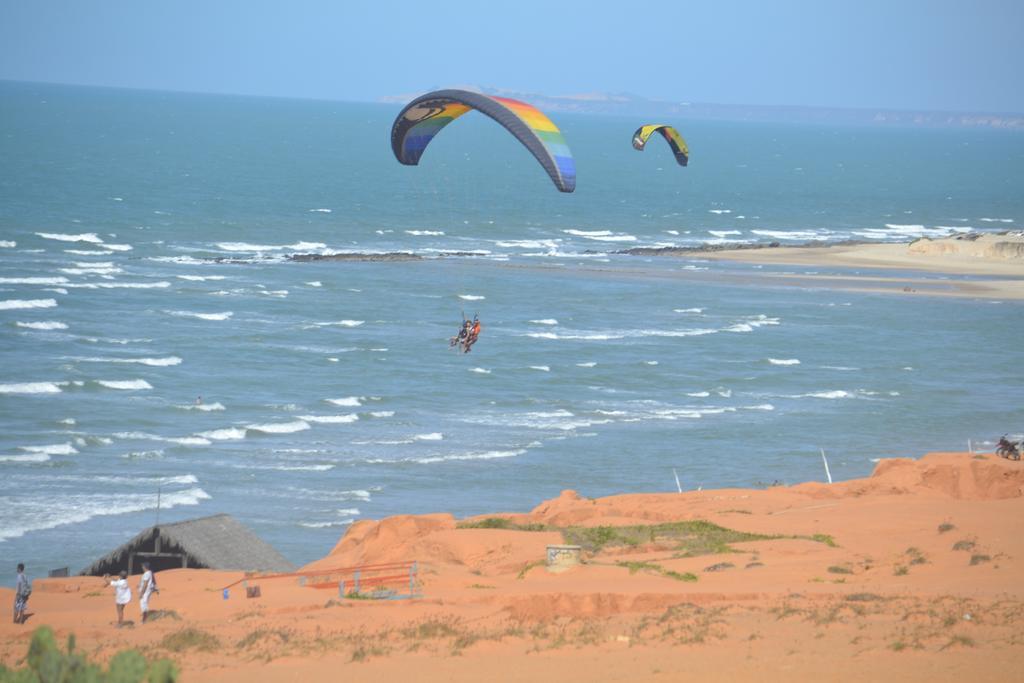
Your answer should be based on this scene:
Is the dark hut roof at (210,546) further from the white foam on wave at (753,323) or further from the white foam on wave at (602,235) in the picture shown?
the white foam on wave at (602,235)

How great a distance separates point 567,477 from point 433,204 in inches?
2928

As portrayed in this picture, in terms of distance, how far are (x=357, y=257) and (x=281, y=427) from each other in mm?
34230

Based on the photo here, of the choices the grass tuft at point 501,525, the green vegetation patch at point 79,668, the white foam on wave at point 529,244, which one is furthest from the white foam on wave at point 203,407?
the white foam on wave at point 529,244

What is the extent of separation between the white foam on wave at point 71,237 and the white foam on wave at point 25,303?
60.2ft

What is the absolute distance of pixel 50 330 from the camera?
→ 48.4m

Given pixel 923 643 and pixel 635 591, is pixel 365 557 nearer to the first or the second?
pixel 635 591

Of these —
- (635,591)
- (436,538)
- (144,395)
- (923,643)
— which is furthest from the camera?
(144,395)

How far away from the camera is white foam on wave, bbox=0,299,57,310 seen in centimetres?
5186

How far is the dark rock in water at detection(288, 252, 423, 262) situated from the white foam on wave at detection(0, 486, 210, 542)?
38.9 m

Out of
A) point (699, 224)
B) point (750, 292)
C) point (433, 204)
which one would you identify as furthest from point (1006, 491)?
point (433, 204)

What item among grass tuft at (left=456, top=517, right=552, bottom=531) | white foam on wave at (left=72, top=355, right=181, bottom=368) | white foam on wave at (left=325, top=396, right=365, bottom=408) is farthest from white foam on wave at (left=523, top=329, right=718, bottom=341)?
grass tuft at (left=456, top=517, right=552, bottom=531)

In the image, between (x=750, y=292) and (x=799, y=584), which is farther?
(x=750, y=292)

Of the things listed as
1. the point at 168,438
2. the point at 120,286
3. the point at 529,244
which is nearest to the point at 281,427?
the point at 168,438

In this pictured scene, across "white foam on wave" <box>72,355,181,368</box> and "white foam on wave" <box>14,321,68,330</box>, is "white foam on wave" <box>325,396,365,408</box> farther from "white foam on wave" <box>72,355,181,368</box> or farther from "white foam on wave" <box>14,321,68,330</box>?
"white foam on wave" <box>14,321,68,330</box>
